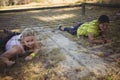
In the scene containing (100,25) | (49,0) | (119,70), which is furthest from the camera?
(49,0)

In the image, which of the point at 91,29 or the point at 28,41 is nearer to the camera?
the point at 28,41

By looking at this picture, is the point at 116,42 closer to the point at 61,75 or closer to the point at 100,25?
the point at 100,25

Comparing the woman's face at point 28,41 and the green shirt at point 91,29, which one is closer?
the woman's face at point 28,41

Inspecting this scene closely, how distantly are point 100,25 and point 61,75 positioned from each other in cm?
177

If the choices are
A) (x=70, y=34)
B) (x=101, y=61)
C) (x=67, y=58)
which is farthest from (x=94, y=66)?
(x=70, y=34)

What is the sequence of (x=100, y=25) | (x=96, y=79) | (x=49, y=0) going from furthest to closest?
(x=49, y=0) < (x=100, y=25) < (x=96, y=79)

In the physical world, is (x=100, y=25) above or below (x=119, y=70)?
above

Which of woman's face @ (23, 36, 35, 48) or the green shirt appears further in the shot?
the green shirt

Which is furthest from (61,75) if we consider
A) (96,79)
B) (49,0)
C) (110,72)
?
Result: (49,0)

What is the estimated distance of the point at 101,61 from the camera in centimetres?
401

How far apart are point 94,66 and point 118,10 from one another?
625 centimetres

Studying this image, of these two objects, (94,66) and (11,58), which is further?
(11,58)

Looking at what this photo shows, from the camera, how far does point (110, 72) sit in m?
3.57

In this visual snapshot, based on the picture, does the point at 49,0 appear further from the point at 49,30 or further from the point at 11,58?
the point at 11,58
